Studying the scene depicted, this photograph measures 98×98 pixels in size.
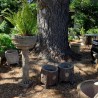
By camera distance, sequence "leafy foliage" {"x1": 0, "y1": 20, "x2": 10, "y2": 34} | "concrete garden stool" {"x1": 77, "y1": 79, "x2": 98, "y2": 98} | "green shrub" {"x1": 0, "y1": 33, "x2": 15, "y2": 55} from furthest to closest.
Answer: "leafy foliage" {"x1": 0, "y1": 20, "x2": 10, "y2": 34} < "green shrub" {"x1": 0, "y1": 33, "x2": 15, "y2": 55} < "concrete garden stool" {"x1": 77, "y1": 79, "x2": 98, "y2": 98}

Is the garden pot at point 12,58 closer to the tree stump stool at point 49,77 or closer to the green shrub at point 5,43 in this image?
the green shrub at point 5,43

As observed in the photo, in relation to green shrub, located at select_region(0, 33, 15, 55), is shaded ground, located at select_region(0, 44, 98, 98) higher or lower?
lower

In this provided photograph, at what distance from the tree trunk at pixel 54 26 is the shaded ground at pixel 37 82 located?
44 cm

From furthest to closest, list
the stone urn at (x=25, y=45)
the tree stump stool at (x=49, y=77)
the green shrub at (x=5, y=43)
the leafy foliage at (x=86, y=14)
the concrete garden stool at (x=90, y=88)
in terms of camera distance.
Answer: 1. the leafy foliage at (x=86, y=14)
2. the green shrub at (x=5, y=43)
3. the tree stump stool at (x=49, y=77)
4. the stone urn at (x=25, y=45)
5. the concrete garden stool at (x=90, y=88)

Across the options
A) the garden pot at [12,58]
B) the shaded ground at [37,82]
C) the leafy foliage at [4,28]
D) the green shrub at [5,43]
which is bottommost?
the shaded ground at [37,82]

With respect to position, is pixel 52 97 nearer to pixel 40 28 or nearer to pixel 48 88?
pixel 48 88

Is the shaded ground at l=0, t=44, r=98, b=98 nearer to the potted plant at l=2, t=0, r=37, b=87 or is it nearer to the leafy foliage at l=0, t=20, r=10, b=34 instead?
the potted plant at l=2, t=0, r=37, b=87

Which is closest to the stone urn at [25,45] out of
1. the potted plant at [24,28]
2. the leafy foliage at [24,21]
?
the potted plant at [24,28]

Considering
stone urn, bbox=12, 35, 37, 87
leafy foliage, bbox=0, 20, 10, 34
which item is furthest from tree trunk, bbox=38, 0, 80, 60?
leafy foliage, bbox=0, 20, 10, 34

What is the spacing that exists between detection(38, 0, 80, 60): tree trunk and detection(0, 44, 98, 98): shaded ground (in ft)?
1.44

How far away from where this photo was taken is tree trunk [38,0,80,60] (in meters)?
7.21

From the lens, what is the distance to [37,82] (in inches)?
238

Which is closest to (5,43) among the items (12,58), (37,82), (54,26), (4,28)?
(12,58)

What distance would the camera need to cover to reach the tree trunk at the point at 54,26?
7211 mm
